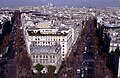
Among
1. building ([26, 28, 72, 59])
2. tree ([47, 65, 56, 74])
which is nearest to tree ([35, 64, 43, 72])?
tree ([47, 65, 56, 74])

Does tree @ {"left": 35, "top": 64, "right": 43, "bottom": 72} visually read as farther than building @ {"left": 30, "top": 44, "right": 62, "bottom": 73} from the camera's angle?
No

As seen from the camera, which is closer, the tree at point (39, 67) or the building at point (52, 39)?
the tree at point (39, 67)

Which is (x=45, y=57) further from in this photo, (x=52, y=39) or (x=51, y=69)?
(x=52, y=39)

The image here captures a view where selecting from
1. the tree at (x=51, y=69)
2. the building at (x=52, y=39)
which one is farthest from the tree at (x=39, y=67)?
the building at (x=52, y=39)

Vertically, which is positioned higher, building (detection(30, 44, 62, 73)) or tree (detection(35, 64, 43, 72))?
building (detection(30, 44, 62, 73))

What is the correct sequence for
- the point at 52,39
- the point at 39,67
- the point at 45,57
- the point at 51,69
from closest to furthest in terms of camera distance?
the point at 51,69
the point at 39,67
the point at 45,57
the point at 52,39

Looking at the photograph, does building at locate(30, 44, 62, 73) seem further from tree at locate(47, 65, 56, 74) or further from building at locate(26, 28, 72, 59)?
building at locate(26, 28, 72, 59)

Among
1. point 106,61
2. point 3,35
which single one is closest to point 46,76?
point 106,61

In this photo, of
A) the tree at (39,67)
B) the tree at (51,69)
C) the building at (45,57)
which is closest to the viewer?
the tree at (51,69)

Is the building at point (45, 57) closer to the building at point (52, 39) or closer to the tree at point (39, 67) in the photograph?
the tree at point (39, 67)

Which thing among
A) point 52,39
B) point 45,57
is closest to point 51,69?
point 45,57

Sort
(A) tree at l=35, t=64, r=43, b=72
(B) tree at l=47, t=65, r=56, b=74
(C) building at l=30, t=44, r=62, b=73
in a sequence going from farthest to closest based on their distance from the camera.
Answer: (C) building at l=30, t=44, r=62, b=73, (A) tree at l=35, t=64, r=43, b=72, (B) tree at l=47, t=65, r=56, b=74
